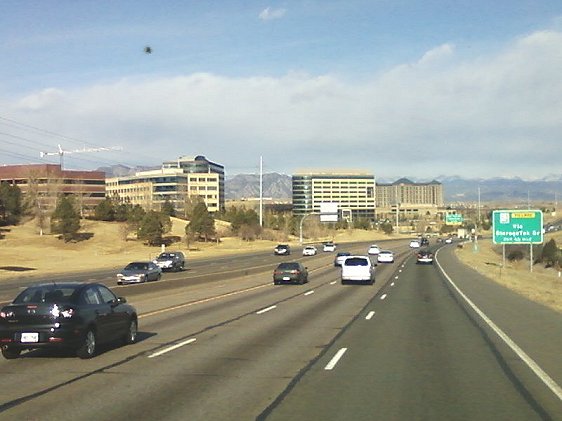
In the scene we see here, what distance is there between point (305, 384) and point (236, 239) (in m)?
116

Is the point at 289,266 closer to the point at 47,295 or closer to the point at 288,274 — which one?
the point at 288,274

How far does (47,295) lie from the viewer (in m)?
14.5

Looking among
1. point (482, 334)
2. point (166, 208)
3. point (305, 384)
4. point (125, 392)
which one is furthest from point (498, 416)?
point (166, 208)

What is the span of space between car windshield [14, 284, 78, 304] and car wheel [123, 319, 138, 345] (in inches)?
77.9

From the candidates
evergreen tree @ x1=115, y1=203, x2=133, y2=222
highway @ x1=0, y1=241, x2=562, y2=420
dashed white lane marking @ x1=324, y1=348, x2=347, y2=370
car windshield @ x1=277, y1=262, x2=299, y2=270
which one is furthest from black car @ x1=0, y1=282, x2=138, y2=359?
evergreen tree @ x1=115, y1=203, x2=133, y2=222

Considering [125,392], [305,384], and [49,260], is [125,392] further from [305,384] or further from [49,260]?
[49,260]

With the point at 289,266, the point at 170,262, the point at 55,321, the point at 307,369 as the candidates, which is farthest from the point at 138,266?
the point at 307,369

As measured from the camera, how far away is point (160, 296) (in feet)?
106

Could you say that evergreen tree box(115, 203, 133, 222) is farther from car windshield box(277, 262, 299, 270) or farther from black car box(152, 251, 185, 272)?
car windshield box(277, 262, 299, 270)

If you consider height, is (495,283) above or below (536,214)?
below

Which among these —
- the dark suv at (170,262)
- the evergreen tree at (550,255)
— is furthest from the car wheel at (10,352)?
the evergreen tree at (550,255)

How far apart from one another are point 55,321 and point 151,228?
87140mm

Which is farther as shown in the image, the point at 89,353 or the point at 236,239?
the point at 236,239

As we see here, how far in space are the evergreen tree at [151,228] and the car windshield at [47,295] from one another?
8592 centimetres
